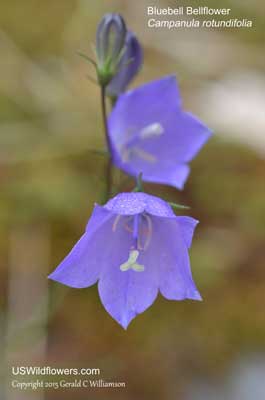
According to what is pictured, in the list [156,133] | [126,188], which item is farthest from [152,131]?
[126,188]

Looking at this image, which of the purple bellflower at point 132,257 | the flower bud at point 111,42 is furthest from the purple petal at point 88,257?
the flower bud at point 111,42

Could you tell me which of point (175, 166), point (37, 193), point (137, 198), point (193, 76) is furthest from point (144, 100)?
point (193, 76)

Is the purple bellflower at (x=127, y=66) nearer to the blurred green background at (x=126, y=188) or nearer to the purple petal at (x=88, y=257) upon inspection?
the blurred green background at (x=126, y=188)

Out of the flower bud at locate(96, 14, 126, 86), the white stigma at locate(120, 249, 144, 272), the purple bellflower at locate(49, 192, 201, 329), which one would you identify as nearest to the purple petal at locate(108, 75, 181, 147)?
the flower bud at locate(96, 14, 126, 86)

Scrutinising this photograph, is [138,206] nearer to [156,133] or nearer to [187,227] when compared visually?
[187,227]

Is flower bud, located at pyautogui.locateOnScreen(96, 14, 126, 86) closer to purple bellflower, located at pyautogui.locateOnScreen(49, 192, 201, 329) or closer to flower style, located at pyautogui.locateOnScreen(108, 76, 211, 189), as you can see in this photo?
flower style, located at pyautogui.locateOnScreen(108, 76, 211, 189)

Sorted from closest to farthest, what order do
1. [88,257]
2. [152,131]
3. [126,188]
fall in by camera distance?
[88,257] → [152,131] → [126,188]
